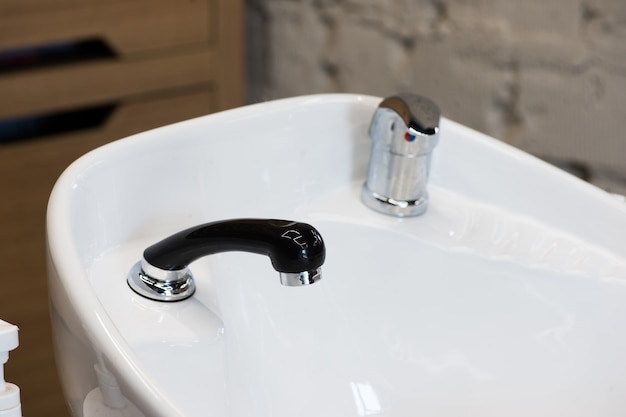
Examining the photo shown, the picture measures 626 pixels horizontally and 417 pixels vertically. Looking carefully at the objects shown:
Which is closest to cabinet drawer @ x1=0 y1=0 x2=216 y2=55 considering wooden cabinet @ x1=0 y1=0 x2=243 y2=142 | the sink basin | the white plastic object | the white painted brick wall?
wooden cabinet @ x1=0 y1=0 x2=243 y2=142

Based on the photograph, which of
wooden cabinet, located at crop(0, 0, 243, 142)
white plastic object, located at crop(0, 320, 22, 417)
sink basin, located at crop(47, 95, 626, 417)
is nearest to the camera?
white plastic object, located at crop(0, 320, 22, 417)

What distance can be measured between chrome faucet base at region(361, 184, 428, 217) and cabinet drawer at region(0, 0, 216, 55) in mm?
644

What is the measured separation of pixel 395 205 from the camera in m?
0.65

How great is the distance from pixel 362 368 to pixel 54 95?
74cm

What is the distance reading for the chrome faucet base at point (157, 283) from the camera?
1.73 ft

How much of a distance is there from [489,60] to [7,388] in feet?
2.66

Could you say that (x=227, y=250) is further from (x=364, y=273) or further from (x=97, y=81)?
(x=97, y=81)

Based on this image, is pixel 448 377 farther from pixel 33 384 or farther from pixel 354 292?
pixel 33 384

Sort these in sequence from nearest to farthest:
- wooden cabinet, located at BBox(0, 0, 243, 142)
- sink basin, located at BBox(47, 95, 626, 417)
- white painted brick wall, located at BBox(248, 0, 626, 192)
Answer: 1. sink basin, located at BBox(47, 95, 626, 417)
2. white painted brick wall, located at BBox(248, 0, 626, 192)
3. wooden cabinet, located at BBox(0, 0, 243, 142)

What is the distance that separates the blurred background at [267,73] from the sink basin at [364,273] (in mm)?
410

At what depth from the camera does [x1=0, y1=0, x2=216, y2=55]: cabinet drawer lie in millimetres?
1095

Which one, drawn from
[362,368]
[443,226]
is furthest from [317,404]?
[443,226]

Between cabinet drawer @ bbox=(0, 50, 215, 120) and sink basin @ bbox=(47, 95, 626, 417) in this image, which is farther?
cabinet drawer @ bbox=(0, 50, 215, 120)

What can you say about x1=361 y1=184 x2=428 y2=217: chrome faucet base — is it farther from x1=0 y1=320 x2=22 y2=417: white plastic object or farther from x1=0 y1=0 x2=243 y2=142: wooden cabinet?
x1=0 y1=0 x2=243 y2=142: wooden cabinet
